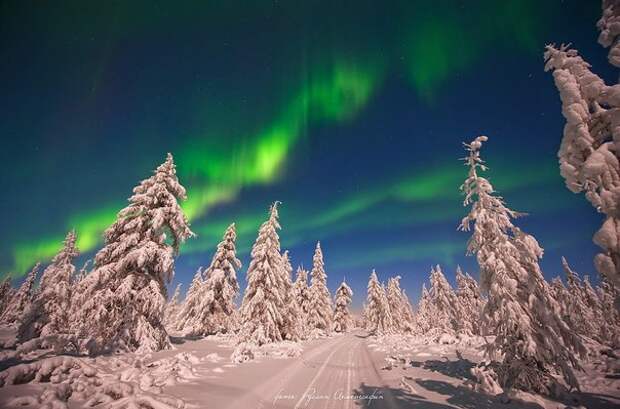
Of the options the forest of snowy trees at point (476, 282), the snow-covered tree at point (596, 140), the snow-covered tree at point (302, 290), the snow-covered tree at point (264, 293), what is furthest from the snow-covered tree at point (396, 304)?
the snow-covered tree at point (596, 140)

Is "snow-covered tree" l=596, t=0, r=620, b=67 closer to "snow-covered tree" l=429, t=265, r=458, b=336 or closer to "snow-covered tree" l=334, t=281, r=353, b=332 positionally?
"snow-covered tree" l=429, t=265, r=458, b=336

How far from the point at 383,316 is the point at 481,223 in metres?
43.6

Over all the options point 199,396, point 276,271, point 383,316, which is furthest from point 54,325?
point 383,316

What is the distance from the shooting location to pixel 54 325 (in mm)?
18922

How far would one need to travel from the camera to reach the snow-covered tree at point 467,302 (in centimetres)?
4438

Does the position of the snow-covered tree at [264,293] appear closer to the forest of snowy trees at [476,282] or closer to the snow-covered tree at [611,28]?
the forest of snowy trees at [476,282]

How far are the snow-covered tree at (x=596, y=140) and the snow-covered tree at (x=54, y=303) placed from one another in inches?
826

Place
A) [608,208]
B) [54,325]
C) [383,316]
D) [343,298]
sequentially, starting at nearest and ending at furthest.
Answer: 1. [608,208]
2. [54,325]
3. [383,316]
4. [343,298]

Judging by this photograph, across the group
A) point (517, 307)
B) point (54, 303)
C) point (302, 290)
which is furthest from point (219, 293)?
point (517, 307)

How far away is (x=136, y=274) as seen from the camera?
46.0 feet

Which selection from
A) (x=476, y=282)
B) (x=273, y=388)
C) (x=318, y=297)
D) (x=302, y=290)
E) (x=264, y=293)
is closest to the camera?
(x=273, y=388)

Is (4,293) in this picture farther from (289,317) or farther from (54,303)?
(289,317)

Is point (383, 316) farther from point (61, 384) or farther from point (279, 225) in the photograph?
point (61, 384)

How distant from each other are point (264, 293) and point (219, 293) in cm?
743
